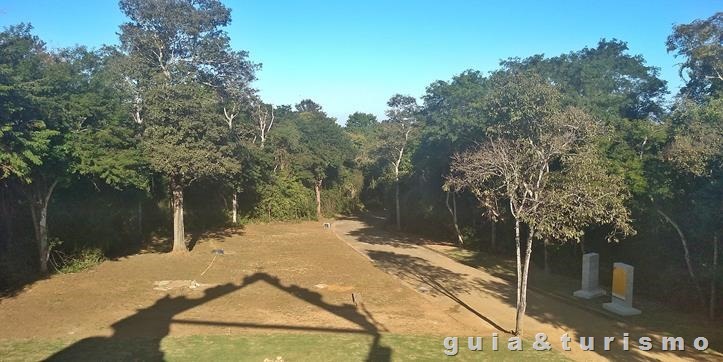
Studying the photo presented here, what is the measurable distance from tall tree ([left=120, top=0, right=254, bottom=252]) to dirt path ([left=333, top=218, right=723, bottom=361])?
27.4 ft

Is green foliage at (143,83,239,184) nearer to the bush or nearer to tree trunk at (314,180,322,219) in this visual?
the bush

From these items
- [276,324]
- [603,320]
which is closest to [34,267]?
[276,324]

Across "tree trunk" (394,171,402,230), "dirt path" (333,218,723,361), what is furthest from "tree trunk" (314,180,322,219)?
"dirt path" (333,218,723,361)

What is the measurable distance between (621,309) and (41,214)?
1798cm

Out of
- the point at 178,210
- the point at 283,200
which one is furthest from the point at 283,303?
the point at 283,200

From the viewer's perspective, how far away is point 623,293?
13742 millimetres

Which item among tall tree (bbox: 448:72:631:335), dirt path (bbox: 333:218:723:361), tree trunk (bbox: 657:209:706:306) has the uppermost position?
tall tree (bbox: 448:72:631:335)

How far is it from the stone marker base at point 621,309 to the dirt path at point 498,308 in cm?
51

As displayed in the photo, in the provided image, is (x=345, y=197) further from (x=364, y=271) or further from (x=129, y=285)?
(x=129, y=285)

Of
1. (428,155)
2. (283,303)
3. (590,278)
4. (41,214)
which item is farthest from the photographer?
(428,155)

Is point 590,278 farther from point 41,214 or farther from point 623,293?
point 41,214

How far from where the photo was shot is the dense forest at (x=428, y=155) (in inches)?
520

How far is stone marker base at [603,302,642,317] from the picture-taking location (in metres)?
13.3

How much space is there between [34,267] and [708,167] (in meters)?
20.9
